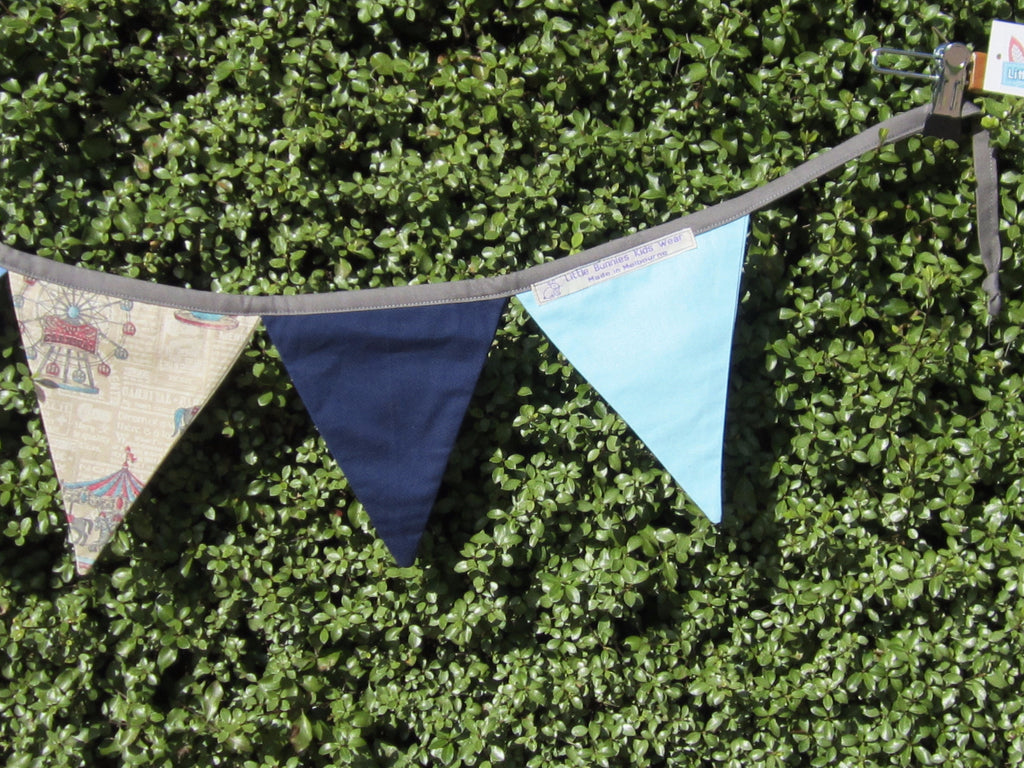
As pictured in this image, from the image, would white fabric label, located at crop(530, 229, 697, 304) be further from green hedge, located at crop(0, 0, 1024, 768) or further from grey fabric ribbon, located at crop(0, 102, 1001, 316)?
green hedge, located at crop(0, 0, 1024, 768)

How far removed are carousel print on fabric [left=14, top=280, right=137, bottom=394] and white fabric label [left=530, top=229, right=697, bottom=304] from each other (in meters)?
0.93

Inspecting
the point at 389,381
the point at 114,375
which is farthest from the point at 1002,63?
the point at 114,375

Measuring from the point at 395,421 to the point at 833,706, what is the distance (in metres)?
1.50

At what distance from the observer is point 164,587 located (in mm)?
2441

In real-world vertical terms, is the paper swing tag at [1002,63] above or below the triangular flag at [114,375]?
above

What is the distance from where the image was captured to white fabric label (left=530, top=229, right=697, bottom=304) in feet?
6.48

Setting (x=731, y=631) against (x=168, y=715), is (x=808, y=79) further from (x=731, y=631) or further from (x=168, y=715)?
(x=168, y=715)

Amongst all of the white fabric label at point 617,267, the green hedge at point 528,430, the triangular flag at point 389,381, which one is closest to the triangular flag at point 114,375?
the triangular flag at point 389,381

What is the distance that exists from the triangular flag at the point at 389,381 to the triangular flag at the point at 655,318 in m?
0.17

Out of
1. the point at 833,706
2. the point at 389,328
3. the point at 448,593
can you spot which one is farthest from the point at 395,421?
the point at 833,706

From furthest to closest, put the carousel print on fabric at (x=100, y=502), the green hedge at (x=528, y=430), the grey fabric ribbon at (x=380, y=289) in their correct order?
the green hedge at (x=528, y=430), the carousel print on fabric at (x=100, y=502), the grey fabric ribbon at (x=380, y=289)

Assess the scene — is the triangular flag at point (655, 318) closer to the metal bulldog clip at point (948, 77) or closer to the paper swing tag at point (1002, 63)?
the metal bulldog clip at point (948, 77)

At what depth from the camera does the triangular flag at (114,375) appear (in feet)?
6.47

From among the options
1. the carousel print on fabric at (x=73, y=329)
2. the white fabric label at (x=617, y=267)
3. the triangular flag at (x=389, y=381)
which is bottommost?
the triangular flag at (x=389, y=381)
